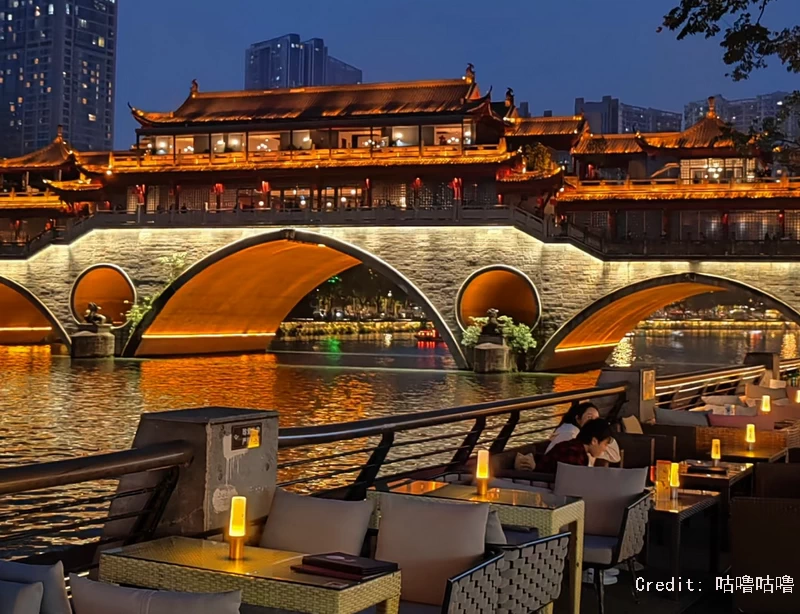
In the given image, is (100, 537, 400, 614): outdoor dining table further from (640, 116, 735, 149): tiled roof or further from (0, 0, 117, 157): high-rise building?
(0, 0, 117, 157): high-rise building

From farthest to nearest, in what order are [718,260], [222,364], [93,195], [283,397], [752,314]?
[752,314]
[93,195]
[222,364]
[718,260]
[283,397]

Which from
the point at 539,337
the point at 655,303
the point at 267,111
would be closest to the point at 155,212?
the point at 267,111

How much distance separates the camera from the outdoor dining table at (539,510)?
17.8ft

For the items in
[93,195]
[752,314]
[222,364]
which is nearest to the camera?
[222,364]

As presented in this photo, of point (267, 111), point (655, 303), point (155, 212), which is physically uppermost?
point (267, 111)

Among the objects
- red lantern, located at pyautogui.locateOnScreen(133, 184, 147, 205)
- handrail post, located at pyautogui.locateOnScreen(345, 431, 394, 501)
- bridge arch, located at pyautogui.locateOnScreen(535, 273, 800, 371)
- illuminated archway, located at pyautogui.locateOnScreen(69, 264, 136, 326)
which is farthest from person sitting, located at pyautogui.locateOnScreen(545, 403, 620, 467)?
red lantern, located at pyautogui.locateOnScreen(133, 184, 147, 205)

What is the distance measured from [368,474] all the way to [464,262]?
31364 mm

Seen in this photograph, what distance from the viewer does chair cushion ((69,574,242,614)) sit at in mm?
3350

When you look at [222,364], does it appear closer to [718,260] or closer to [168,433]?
[718,260]

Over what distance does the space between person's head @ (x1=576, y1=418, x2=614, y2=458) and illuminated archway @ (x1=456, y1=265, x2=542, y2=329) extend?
29.1 m

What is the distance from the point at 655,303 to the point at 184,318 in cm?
1832

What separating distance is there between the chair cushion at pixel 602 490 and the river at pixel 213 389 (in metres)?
11.4

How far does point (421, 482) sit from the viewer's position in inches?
245

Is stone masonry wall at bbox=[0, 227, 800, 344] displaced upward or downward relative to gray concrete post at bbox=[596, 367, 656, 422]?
upward
